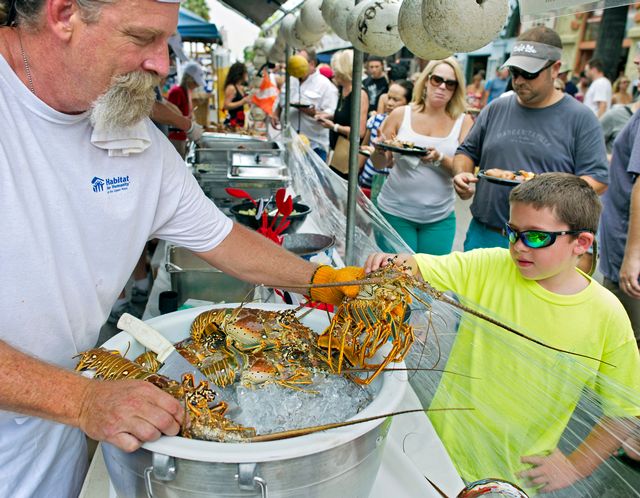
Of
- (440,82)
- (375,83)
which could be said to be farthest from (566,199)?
(375,83)

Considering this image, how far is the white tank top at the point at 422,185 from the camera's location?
12.9ft

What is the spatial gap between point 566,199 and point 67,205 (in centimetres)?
153

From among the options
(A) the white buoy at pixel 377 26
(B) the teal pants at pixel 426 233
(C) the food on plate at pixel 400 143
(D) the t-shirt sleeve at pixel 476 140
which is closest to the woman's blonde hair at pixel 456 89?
(C) the food on plate at pixel 400 143

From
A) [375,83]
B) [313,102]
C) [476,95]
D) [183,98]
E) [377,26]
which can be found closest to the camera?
[377,26]

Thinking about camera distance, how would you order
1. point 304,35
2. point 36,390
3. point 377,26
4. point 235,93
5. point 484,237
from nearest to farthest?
point 36,390
point 377,26
point 484,237
point 304,35
point 235,93

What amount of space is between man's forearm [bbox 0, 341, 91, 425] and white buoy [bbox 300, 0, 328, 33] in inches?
134

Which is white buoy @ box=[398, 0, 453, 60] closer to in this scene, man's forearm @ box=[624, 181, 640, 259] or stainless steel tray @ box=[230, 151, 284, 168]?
man's forearm @ box=[624, 181, 640, 259]

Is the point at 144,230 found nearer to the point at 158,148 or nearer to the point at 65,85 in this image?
the point at 158,148

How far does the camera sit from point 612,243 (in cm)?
335

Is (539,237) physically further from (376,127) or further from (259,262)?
(376,127)

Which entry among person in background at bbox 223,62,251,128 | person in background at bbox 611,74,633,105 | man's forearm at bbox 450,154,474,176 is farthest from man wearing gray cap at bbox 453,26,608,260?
person in background at bbox 611,74,633,105

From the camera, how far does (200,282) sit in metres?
2.28

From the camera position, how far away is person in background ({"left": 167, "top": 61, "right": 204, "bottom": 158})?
18.8 ft

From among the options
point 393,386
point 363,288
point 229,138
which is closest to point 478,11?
point 363,288
